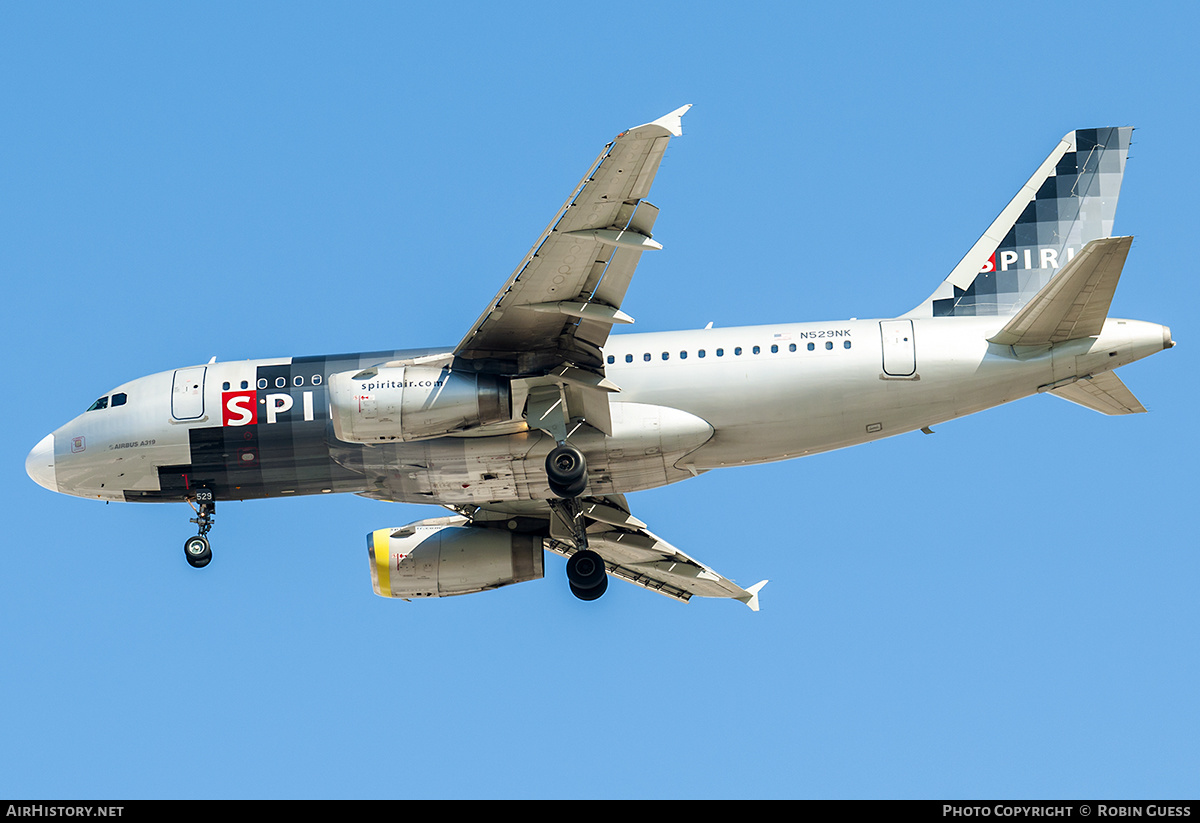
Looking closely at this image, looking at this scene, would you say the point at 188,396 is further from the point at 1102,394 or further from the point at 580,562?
the point at 1102,394

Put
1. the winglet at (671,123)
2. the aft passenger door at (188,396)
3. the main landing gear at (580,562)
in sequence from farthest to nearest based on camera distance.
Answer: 1. the main landing gear at (580,562)
2. the aft passenger door at (188,396)
3. the winglet at (671,123)

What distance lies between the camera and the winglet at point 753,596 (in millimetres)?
30156

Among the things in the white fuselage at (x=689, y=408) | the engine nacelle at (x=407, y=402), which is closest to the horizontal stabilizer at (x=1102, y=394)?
the white fuselage at (x=689, y=408)

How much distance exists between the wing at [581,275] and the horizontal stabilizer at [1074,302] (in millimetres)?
7140

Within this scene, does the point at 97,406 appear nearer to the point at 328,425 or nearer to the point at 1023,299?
the point at 328,425

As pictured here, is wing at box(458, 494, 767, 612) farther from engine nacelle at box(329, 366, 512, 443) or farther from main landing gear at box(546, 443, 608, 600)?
engine nacelle at box(329, 366, 512, 443)

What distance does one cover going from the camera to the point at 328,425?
83.1 feet

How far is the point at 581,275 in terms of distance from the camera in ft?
73.4

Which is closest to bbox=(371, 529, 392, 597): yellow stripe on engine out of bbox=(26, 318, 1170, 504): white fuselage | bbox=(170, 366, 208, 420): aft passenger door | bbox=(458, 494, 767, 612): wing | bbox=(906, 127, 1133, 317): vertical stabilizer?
bbox=(458, 494, 767, 612): wing

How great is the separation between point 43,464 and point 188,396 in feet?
11.5

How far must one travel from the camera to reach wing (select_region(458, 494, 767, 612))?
28562mm

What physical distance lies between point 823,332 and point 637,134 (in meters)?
6.68

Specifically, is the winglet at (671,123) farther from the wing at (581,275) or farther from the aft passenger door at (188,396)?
the aft passenger door at (188,396)
